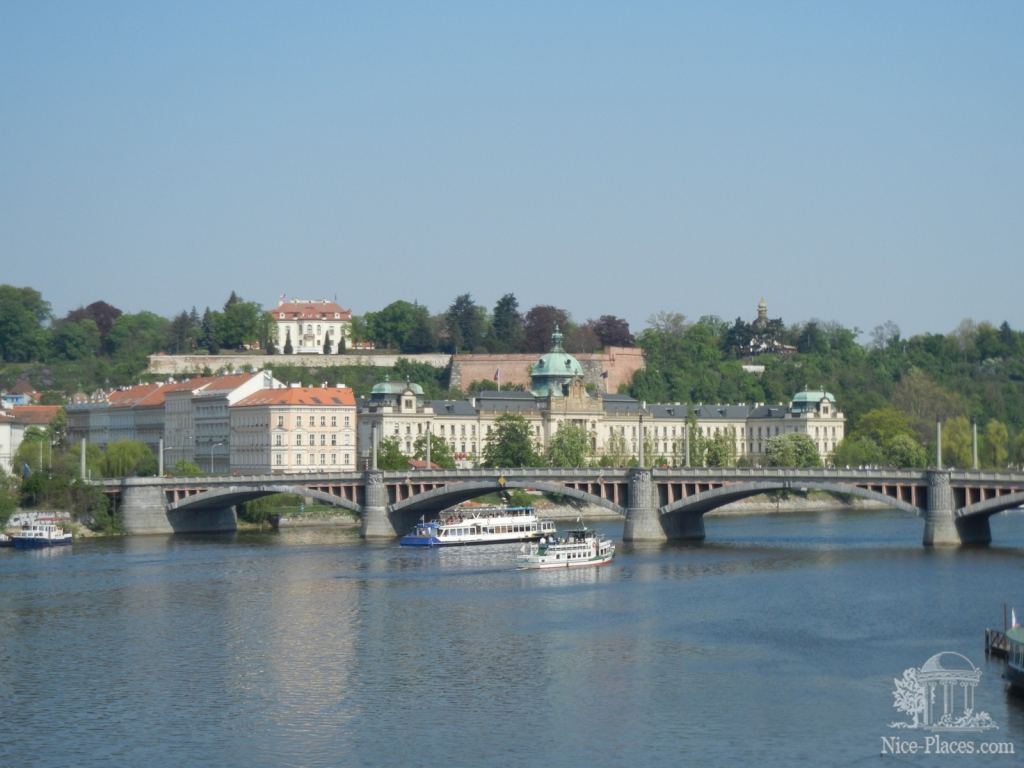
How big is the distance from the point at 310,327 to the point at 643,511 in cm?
10337

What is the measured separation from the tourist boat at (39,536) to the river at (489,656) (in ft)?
21.6

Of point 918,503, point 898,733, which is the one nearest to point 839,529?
point 918,503

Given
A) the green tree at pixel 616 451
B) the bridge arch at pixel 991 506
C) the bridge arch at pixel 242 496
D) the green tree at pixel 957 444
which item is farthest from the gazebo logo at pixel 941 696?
the green tree at pixel 616 451

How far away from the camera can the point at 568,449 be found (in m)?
142

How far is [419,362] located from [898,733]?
138281mm

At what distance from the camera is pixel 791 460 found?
149 m

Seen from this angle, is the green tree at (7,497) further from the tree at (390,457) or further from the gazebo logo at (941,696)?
the gazebo logo at (941,696)

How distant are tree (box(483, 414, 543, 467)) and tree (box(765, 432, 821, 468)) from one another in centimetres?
1955

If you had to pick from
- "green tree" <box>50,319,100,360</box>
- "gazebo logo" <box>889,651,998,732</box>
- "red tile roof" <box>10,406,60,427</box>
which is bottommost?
"gazebo logo" <box>889,651,998,732</box>

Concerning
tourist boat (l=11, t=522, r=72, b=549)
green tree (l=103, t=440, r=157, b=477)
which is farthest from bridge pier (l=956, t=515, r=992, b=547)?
green tree (l=103, t=440, r=157, b=477)

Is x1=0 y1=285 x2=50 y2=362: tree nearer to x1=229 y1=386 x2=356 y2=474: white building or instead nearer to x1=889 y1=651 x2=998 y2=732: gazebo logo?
x1=229 y1=386 x2=356 y2=474: white building

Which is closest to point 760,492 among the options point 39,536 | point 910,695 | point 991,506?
point 991,506

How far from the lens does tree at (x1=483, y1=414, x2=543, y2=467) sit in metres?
137

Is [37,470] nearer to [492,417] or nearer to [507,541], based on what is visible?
[507,541]
